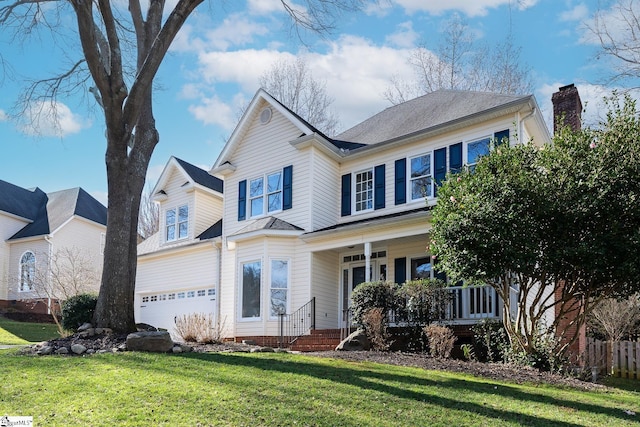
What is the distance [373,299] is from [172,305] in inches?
437

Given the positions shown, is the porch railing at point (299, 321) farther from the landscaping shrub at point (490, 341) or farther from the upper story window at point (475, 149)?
the upper story window at point (475, 149)

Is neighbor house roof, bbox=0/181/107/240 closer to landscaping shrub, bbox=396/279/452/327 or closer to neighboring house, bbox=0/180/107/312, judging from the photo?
Answer: neighboring house, bbox=0/180/107/312

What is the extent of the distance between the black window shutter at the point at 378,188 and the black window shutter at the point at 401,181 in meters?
0.54

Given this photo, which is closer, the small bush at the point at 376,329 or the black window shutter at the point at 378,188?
the small bush at the point at 376,329

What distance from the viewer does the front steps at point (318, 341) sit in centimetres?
1531

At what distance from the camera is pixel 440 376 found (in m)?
9.60

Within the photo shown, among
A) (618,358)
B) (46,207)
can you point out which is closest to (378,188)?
(618,358)

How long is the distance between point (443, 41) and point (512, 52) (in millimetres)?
3533

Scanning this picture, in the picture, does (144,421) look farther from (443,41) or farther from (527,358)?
(443,41)

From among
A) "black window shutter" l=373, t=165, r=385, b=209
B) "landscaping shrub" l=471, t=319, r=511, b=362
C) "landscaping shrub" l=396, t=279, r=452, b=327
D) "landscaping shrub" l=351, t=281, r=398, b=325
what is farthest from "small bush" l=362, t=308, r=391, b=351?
"black window shutter" l=373, t=165, r=385, b=209

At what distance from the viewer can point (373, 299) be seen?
14.3 meters

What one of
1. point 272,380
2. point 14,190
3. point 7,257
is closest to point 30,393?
point 272,380

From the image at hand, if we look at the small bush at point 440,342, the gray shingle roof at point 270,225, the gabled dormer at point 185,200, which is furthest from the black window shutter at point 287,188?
the small bush at point 440,342

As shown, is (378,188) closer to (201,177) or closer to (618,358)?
(618,358)
